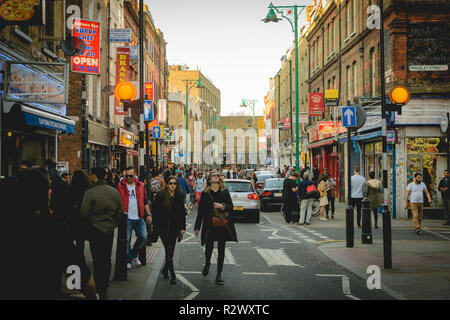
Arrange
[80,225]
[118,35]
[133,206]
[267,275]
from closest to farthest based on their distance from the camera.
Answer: [80,225], [267,275], [133,206], [118,35]

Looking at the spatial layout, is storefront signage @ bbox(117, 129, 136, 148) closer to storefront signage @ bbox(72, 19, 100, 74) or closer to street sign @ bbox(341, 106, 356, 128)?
storefront signage @ bbox(72, 19, 100, 74)

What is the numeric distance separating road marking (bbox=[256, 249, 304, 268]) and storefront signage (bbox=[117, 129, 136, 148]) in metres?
21.0

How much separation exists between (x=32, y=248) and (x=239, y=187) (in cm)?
1458

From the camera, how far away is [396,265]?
10.3 metres

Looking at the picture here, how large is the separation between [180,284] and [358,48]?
2211 cm

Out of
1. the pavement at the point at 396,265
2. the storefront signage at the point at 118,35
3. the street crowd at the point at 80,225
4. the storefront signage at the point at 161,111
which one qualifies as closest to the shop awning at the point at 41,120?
the street crowd at the point at 80,225

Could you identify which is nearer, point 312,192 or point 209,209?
point 209,209

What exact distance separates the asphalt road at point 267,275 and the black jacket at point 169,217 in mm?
816

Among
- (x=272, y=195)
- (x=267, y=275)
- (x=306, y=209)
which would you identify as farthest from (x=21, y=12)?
(x=272, y=195)

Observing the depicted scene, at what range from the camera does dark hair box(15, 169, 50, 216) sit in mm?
5555

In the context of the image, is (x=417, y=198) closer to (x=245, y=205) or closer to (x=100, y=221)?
(x=245, y=205)

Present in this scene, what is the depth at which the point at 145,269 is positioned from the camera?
31.4 feet
